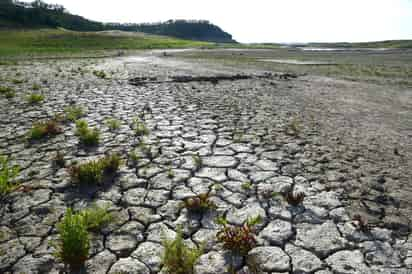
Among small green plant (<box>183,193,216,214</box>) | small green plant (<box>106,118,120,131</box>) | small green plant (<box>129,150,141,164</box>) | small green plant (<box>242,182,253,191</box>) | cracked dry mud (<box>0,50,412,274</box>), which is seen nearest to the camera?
cracked dry mud (<box>0,50,412,274</box>)

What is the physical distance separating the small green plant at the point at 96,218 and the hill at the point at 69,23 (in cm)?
9812

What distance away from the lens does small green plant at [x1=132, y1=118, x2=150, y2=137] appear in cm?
652

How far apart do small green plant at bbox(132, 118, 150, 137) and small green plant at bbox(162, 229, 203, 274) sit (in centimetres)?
391

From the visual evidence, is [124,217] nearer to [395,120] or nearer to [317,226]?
[317,226]

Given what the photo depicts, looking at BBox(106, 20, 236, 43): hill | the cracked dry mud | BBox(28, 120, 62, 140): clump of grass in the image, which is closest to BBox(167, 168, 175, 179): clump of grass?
the cracked dry mud

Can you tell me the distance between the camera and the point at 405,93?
13422 mm

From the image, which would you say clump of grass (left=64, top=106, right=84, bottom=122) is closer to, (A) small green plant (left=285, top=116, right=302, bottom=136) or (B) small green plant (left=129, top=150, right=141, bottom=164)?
(B) small green plant (left=129, top=150, right=141, bottom=164)

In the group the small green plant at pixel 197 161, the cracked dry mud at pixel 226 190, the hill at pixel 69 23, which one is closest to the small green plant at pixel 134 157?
the cracked dry mud at pixel 226 190

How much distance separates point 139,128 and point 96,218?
11.8ft

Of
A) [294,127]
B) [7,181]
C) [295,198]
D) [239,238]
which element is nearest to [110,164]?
[7,181]

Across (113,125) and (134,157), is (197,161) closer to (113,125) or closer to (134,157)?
(134,157)

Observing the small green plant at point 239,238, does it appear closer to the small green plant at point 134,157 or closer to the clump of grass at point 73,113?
the small green plant at point 134,157

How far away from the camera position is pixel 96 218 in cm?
336

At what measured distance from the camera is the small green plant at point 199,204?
368 centimetres
